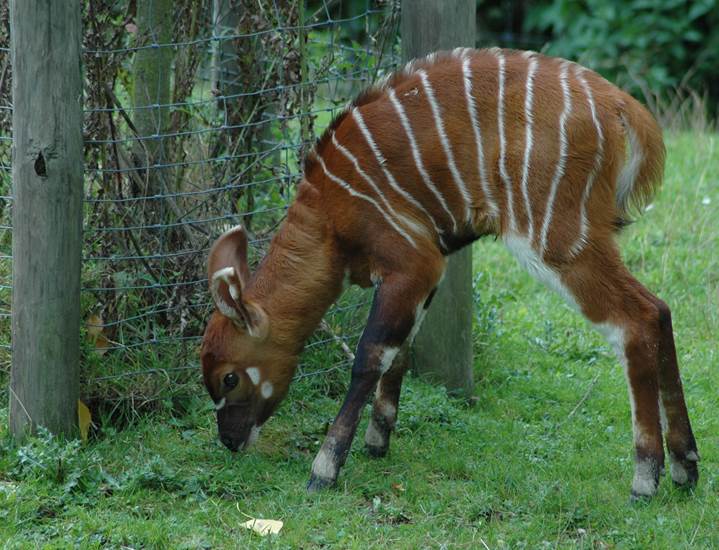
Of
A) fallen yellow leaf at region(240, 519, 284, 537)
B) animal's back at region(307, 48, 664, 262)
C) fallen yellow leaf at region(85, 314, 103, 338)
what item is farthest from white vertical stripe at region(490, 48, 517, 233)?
fallen yellow leaf at region(85, 314, 103, 338)

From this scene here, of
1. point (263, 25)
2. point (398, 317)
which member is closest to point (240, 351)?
point (398, 317)

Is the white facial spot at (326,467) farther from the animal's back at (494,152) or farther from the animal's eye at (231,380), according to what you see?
the animal's back at (494,152)

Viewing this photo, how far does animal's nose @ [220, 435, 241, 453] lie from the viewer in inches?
207

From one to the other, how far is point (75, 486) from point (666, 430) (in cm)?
246

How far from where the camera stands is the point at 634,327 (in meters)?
4.71

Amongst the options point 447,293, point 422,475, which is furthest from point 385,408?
point 447,293

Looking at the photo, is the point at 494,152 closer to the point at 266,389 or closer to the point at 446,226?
the point at 446,226

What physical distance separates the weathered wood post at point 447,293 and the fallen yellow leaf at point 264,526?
1.80 m

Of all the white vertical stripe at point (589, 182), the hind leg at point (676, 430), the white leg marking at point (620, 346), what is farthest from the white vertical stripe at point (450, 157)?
the hind leg at point (676, 430)

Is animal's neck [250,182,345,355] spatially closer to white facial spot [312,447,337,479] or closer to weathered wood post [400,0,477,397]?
white facial spot [312,447,337,479]

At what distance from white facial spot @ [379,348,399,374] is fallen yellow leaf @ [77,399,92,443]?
4.42ft

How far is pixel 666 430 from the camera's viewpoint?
5.00 meters

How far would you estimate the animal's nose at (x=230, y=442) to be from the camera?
207 inches

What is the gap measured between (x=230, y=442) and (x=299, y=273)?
83 cm
